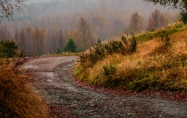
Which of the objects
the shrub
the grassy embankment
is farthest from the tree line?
the shrub

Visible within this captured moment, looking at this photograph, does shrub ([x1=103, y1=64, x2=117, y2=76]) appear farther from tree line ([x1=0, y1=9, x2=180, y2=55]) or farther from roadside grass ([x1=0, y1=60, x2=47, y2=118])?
tree line ([x1=0, y1=9, x2=180, y2=55])

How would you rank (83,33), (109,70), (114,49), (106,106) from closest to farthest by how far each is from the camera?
(106,106)
(109,70)
(114,49)
(83,33)

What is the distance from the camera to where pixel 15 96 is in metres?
5.27

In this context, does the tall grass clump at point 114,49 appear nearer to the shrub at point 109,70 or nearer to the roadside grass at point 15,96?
the shrub at point 109,70

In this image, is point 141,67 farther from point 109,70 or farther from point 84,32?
point 84,32

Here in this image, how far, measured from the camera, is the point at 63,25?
170 metres

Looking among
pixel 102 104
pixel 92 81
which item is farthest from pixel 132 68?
pixel 102 104

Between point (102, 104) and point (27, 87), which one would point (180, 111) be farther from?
point (27, 87)

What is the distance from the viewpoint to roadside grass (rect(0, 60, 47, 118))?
5043 millimetres

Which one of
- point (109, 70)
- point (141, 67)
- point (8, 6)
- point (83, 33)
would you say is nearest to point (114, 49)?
point (109, 70)

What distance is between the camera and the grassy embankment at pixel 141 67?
9906 millimetres

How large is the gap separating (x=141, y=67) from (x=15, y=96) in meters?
6.85

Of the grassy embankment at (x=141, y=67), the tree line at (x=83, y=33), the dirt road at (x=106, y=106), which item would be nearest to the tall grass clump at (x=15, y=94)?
the dirt road at (x=106, y=106)

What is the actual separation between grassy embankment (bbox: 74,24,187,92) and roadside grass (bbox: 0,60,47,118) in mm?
5338
